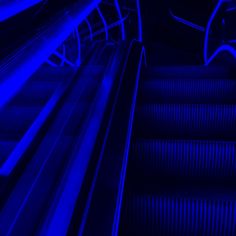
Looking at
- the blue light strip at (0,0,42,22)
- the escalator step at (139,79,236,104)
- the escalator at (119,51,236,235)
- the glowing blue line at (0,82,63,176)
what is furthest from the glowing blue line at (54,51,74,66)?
the blue light strip at (0,0,42,22)

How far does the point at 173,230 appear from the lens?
→ 206cm

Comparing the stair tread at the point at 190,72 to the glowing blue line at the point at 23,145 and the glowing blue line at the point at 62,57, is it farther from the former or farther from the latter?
the glowing blue line at the point at 62,57

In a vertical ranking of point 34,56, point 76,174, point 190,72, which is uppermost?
point 190,72

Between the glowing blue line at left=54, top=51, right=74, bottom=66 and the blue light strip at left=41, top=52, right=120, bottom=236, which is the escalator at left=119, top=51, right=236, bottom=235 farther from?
the glowing blue line at left=54, top=51, right=74, bottom=66

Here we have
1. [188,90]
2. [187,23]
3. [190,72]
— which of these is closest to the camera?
[188,90]

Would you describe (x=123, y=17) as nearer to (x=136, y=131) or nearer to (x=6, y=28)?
(x=6, y=28)

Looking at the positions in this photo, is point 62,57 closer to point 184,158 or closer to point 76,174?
point 184,158

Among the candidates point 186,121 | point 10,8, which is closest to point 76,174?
point 10,8

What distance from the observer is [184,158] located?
2.44 m

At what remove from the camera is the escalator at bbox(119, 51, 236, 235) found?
204 cm

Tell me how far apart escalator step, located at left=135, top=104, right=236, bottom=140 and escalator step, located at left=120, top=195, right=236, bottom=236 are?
781 mm

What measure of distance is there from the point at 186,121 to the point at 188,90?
70cm

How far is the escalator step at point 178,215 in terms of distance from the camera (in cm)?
202

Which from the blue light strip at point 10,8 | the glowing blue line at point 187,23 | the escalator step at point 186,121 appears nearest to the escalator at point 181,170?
the escalator step at point 186,121
